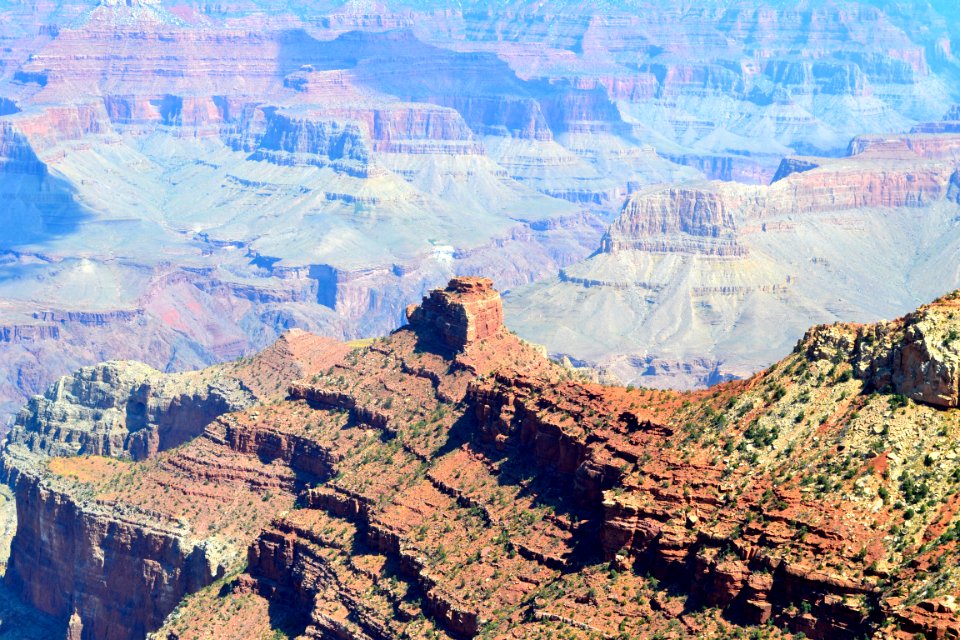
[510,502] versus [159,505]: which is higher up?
[510,502]

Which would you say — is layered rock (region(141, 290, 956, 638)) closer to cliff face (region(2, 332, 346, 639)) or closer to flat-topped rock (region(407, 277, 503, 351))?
flat-topped rock (region(407, 277, 503, 351))

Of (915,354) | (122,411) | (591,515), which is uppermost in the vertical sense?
(915,354)

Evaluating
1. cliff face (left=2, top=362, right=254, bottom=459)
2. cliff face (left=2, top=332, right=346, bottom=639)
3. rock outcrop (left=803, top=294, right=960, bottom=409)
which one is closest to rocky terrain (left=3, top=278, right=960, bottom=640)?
rock outcrop (left=803, top=294, right=960, bottom=409)

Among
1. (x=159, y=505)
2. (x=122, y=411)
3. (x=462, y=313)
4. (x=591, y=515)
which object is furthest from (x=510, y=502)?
(x=122, y=411)

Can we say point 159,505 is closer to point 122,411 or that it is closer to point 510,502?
point 122,411

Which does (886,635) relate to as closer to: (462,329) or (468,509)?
(468,509)

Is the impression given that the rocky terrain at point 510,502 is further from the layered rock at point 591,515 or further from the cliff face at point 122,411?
the cliff face at point 122,411
